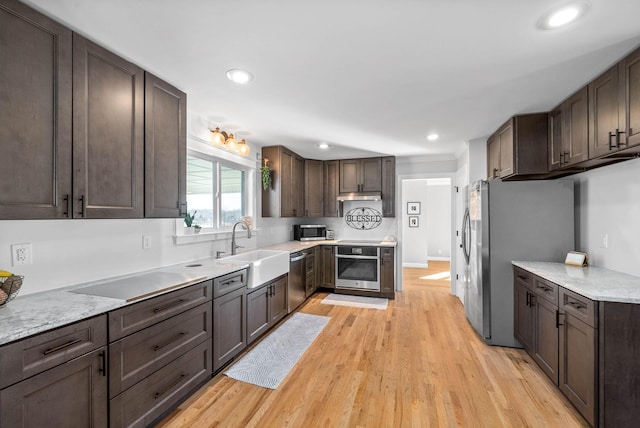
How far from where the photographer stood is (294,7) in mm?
1414

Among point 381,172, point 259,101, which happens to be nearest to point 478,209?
point 381,172

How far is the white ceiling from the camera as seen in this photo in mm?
1435

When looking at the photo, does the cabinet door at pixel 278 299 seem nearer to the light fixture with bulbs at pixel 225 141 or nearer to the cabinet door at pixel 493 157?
the light fixture with bulbs at pixel 225 141

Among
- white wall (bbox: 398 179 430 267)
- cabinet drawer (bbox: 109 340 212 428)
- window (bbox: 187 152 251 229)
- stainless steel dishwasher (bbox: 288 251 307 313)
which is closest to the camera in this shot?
cabinet drawer (bbox: 109 340 212 428)

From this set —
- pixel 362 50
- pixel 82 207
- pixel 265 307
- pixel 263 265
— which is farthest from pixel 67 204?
pixel 265 307

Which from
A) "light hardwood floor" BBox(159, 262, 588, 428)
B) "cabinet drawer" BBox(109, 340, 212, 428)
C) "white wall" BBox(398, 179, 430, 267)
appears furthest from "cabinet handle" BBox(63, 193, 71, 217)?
"white wall" BBox(398, 179, 430, 267)

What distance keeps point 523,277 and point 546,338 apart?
23.4 inches

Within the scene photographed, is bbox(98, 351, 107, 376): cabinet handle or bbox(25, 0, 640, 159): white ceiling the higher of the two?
bbox(25, 0, 640, 159): white ceiling

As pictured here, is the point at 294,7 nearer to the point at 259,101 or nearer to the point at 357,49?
the point at 357,49

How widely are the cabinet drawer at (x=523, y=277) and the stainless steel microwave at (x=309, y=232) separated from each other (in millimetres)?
3053

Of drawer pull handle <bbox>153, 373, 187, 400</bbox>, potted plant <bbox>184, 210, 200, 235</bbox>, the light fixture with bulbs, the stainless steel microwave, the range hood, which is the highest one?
the light fixture with bulbs

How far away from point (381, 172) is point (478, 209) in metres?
2.08

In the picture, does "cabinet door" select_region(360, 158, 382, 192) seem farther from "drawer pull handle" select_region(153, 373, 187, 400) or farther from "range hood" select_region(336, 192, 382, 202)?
"drawer pull handle" select_region(153, 373, 187, 400)

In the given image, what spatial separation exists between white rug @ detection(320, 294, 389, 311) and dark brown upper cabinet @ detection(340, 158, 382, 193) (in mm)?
1799
